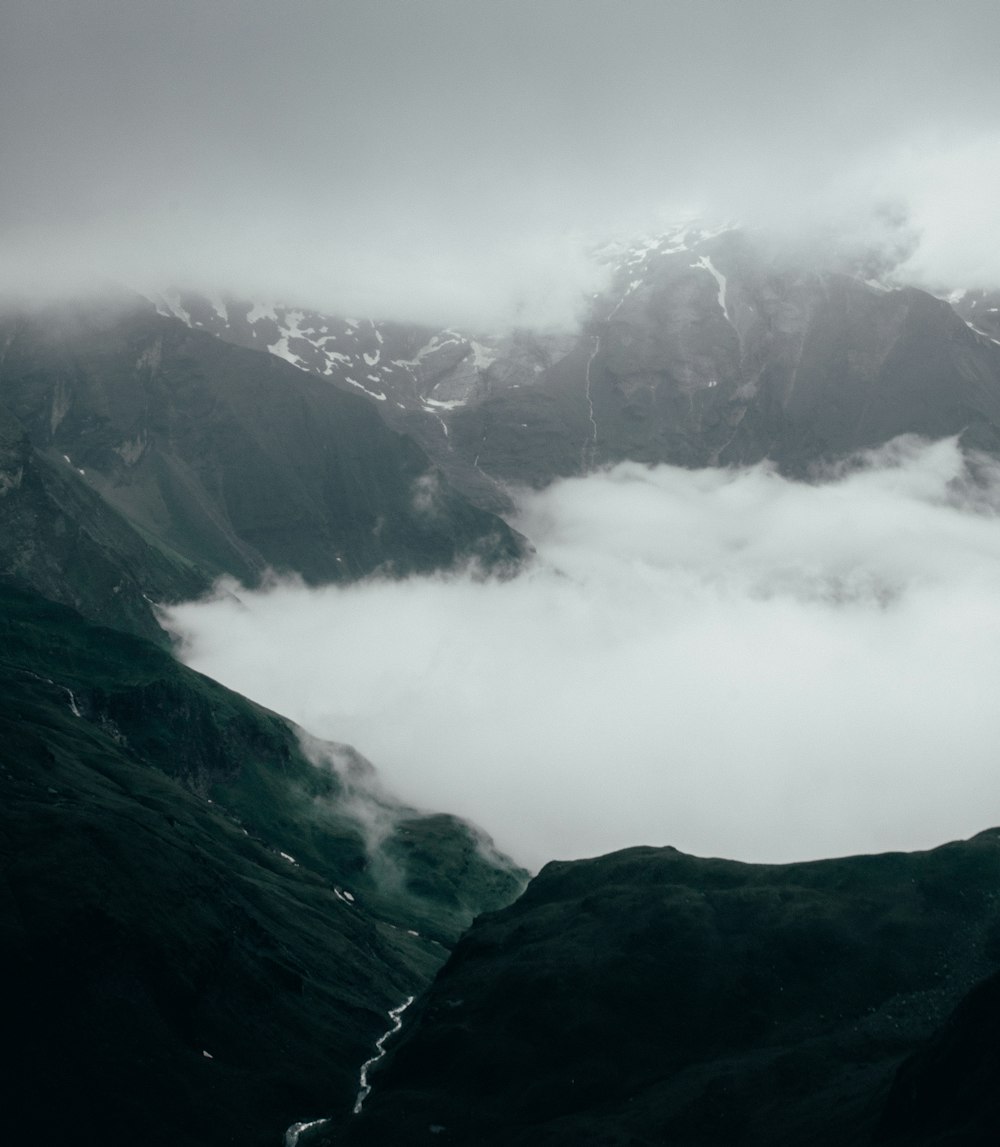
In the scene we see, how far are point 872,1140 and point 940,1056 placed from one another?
1544cm

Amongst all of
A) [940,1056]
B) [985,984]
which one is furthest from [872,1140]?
[985,984]

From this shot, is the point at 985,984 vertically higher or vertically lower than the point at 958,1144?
higher

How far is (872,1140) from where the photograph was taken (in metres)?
189

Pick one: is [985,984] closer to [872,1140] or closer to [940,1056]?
[940,1056]

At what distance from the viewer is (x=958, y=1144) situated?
170m

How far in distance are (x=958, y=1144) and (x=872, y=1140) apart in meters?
21.1

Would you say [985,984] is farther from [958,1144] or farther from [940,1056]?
[958,1144]

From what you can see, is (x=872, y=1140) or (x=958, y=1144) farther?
(x=872, y=1140)

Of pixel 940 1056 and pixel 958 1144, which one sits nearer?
pixel 958 1144

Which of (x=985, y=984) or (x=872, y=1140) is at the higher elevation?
(x=985, y=984)

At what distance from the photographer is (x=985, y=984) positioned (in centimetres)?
19575

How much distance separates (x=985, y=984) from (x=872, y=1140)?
1114 inches

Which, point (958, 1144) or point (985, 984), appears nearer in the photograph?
point (958, 1144)

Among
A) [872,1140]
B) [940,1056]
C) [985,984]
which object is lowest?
[872,1140]
